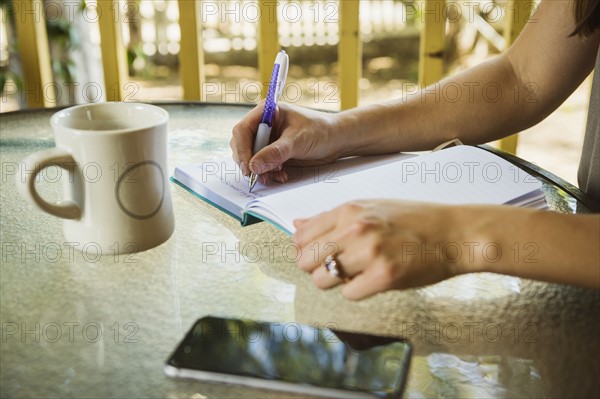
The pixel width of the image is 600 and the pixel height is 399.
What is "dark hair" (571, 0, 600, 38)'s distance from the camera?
972 millimetres

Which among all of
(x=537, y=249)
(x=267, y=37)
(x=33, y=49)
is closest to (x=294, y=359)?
(x=537, y=249)

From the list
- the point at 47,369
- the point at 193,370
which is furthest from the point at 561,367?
the point at 47,369

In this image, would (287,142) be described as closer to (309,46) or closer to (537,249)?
(537,249)

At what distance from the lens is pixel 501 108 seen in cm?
111

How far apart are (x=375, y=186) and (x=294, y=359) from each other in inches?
11.5

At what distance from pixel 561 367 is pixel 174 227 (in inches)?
17.5

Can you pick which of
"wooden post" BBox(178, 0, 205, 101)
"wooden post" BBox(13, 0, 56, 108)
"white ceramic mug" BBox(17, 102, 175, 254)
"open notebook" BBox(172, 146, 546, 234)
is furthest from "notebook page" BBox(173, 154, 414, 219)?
"wooden post" BBox(13, 0, 56, 108)

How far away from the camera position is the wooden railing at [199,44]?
1.70 metres

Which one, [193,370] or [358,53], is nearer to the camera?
[193,370]

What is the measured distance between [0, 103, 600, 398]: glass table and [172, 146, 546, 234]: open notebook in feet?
0.17

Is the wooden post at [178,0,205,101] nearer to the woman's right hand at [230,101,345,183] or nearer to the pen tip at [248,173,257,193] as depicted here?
the woman's right hand at [230,101,345,183]

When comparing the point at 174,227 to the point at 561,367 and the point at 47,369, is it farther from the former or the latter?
the point at 561,367

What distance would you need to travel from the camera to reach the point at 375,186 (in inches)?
30.7

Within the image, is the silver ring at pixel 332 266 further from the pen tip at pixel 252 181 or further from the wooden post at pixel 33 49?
the wooden post at pixel 33 49
